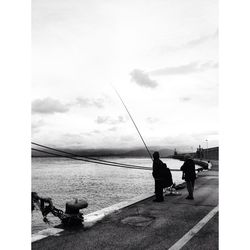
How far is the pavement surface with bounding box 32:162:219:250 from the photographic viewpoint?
5.86 metres

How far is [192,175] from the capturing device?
36.1 feet

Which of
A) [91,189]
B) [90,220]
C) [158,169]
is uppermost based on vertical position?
[158,169]

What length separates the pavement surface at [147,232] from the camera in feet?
19.2

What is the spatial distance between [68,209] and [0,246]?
12.1 feet

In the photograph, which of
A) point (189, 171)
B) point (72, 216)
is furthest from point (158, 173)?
point (72, 216)

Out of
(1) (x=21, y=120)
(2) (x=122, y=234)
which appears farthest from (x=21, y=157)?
(2) (x=122, y=234)

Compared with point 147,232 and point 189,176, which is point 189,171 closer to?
point 189,176

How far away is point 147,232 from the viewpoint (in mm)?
6664

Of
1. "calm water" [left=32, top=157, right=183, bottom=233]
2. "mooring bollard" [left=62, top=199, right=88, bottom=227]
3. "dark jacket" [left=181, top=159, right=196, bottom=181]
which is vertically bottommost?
"calm water" [left=32, top=157, right=183, bottom=233]

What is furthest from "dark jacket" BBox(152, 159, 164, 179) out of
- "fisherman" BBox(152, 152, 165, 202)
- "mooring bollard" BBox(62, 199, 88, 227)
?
"mooring bollard" BBox(62, 199, 88, 227)

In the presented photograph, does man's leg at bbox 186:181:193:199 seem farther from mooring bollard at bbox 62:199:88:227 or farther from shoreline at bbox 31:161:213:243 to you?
mooring bollard at bbox 62:199:88:227

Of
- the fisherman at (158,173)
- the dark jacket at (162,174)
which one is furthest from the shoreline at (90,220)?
the dark jacket at (162,174)

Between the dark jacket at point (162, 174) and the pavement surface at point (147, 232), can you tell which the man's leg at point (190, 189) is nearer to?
the dark jacket at point (162, 174)

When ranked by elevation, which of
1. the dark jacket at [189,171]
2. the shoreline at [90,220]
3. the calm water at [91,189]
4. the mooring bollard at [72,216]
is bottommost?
the calm water at [91,189]
